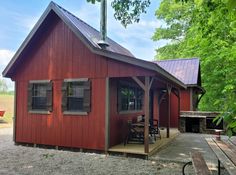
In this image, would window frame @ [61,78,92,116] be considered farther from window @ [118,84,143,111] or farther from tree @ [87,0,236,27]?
tree @ [87,0,236,27]

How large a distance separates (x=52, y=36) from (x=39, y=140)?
3.63 metres

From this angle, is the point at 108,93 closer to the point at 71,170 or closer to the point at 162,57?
the point at 71,170

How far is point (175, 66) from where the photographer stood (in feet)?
53.6

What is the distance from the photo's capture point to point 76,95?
829 cm

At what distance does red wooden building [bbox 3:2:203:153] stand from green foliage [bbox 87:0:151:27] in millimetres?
1005

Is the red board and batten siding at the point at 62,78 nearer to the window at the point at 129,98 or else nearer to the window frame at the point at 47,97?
the window frame at the point at 47,97

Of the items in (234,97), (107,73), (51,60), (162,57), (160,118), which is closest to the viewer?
(234,97)

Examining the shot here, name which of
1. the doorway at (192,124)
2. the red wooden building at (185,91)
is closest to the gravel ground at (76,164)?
the doorway at (192,124)

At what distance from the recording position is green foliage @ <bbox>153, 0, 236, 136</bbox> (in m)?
2.94

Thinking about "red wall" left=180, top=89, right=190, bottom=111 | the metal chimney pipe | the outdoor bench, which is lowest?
the outdoor bench

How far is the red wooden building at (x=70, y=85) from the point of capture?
25.4ft

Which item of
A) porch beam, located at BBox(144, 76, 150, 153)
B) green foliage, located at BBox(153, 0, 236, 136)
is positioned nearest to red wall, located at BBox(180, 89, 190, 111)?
green foliage, located at BBox(153, 0, 236, 136)

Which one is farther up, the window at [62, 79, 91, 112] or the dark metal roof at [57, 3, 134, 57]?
the dark metal roof at [57, 3, 134, 57]

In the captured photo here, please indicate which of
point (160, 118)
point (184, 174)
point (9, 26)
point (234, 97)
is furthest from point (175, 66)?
point (9, 26)
